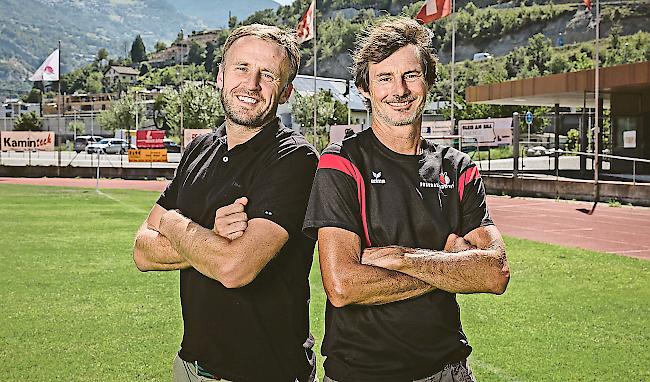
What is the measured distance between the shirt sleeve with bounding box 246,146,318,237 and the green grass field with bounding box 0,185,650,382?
11.4 feet

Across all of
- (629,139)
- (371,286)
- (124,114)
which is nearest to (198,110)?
(124,114)

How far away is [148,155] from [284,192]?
3791 cm

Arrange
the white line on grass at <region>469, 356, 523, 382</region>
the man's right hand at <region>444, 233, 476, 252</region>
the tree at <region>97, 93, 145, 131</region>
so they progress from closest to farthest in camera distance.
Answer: the man's right hand at <region>444, 233, 476, 252</region>, the white line on grass at <region>469, 356, 523, 382</region>, the tree at <region>97, 93, 145, 131</region>

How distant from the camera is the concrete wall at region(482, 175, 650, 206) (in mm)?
22188

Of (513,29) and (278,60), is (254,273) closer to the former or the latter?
(278,60)

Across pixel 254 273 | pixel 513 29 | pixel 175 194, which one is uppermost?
pixel 513 29

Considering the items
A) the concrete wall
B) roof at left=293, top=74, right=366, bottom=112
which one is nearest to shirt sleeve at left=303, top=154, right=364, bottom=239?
the concrete wall

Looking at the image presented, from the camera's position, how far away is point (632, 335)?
749 cm

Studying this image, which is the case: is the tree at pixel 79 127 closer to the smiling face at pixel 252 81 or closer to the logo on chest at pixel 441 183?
the smiling face at pixel 252 81

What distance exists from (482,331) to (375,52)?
5052 millimetres

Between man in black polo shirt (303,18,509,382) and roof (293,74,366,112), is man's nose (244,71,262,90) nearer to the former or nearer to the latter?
man in black polo shirt (303,18,509,382)

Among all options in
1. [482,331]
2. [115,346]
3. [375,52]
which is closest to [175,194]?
[375,52]

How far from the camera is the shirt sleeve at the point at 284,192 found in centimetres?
304

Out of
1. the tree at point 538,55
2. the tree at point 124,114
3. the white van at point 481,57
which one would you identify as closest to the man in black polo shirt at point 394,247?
the tree at point 124,114
